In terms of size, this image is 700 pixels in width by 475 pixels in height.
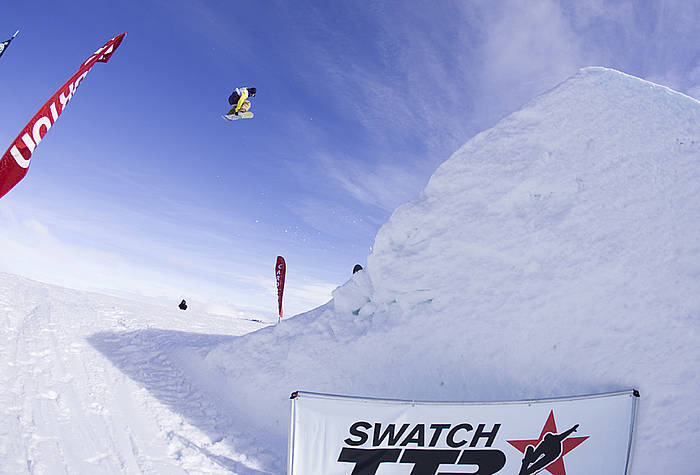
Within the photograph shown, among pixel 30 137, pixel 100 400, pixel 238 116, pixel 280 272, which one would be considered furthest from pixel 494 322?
pixel 238 116

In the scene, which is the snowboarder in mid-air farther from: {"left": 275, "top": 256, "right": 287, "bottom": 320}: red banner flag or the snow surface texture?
the snow surface texture

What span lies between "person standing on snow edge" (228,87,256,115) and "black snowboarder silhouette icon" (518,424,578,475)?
1336 cm

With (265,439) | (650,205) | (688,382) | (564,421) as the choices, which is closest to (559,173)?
(650,205)

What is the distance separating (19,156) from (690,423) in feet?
27.7

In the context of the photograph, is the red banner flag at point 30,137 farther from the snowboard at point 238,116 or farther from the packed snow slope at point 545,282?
the snowboard at point 238,116

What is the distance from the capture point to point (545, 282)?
5391 millimetres

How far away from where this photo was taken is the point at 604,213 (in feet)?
17.8

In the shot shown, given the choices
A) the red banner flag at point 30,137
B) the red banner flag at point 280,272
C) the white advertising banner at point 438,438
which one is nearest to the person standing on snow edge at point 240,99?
the red banner flag at point 280,272

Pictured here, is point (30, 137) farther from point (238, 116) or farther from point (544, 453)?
point (238, 116)

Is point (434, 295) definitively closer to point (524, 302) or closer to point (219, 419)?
point (524, 302)

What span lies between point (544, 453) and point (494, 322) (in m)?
1.86

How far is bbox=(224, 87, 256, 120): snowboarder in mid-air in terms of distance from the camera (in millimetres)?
12875

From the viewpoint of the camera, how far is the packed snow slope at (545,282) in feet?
15.9

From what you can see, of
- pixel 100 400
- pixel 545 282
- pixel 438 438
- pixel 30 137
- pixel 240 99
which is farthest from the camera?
pixel 240 99
